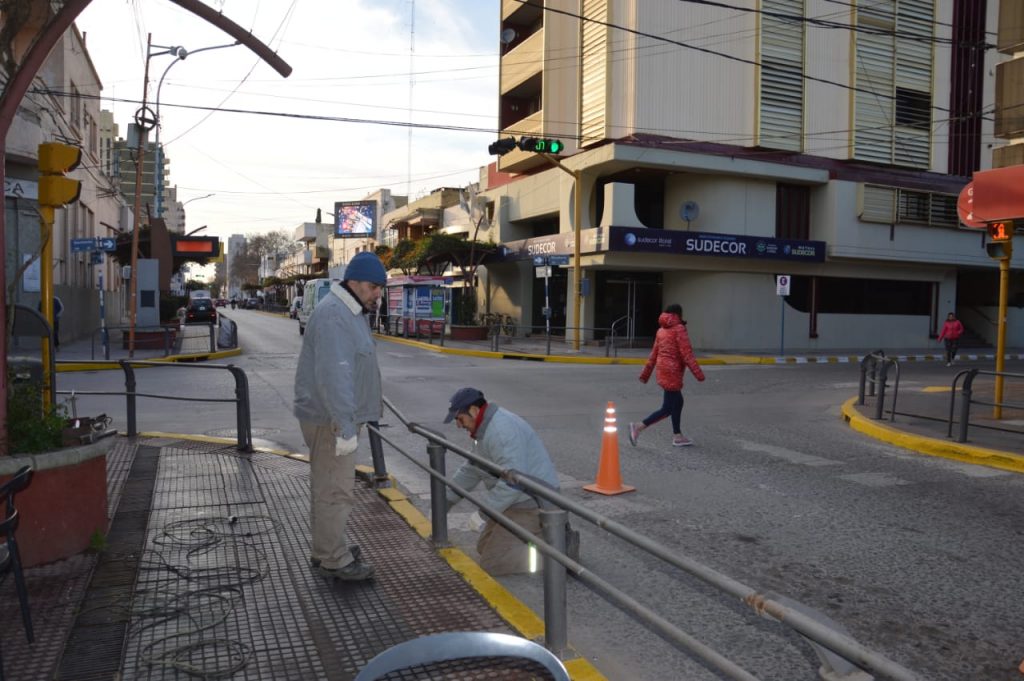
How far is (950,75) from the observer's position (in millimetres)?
32781

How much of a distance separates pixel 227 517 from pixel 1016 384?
695 inches

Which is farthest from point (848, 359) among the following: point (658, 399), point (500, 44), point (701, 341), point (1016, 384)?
point (500, 44)

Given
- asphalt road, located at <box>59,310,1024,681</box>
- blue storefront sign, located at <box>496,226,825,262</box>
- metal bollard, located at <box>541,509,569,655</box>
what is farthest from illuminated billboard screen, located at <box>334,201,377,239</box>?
metal bollard, located at <box>541,509,569,655</box>

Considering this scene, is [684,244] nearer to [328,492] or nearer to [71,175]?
[71,175]

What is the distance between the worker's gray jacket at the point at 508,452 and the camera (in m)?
4.92

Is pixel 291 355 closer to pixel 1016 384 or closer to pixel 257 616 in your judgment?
pixel 1016 384

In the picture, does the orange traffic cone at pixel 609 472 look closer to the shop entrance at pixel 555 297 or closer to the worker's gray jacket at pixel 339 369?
the worker's gray jacket at pixel 339 369

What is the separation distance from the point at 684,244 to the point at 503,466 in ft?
76.3

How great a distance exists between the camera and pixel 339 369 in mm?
4367

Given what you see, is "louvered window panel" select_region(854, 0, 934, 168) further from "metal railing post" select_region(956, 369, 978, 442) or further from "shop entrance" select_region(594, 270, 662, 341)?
"metal railing post" select_region(956, 369, 978, 442)

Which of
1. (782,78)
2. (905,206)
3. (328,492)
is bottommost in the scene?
(328,492)

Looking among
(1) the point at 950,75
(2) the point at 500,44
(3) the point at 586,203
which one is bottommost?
(3) the point at 586,203

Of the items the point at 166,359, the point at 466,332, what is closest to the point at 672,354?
the point at 166,359

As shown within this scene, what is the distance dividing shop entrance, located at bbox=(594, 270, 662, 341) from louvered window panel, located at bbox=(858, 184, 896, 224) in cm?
811
